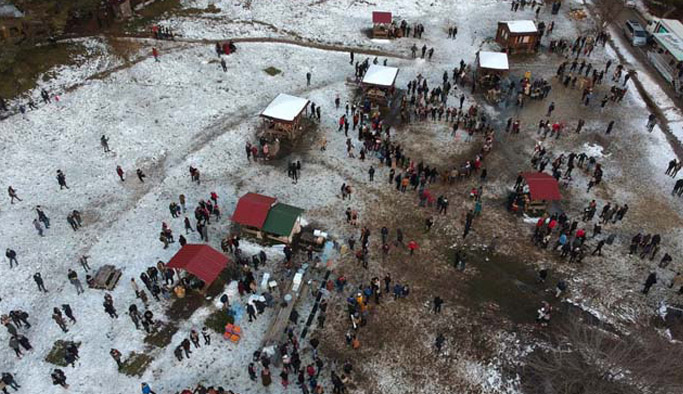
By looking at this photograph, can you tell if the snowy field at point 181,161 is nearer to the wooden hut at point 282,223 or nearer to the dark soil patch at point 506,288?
the wooden hut at point 282,223

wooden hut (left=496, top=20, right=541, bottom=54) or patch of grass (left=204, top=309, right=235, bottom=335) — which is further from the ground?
wooden hut (left=496, top=20, right=541, bottom=54)

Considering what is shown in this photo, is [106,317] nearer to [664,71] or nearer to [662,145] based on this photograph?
[662,145]

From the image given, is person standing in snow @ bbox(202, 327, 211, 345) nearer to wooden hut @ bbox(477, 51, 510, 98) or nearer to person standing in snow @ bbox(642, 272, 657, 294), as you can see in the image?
person standing in snow @ bbox(642, 272, 657, 294)

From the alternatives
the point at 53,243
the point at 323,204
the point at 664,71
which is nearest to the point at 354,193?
the point at 323,204

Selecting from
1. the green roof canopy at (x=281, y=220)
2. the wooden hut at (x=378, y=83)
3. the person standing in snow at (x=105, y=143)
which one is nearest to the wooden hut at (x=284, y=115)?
the wooden hut at (x=378, y=83)

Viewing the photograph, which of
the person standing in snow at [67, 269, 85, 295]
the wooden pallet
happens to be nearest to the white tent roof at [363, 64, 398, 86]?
the wooden pallet

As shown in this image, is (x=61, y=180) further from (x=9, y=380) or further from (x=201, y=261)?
(x=9, y=380)
